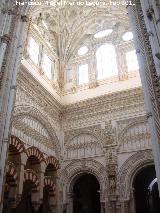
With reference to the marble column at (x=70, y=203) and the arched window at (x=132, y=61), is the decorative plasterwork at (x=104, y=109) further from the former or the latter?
the marble column at (x=70, y=203)

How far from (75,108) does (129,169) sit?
4.15 metres

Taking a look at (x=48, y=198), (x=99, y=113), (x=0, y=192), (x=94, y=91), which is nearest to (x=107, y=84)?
(x=94, y=91)

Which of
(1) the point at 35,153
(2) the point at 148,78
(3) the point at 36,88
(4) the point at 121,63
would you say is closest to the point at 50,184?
(1) the point at 35,153

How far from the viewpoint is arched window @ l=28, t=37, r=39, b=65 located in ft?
43.2

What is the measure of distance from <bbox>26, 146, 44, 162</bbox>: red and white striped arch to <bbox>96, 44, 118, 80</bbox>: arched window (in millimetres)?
5481

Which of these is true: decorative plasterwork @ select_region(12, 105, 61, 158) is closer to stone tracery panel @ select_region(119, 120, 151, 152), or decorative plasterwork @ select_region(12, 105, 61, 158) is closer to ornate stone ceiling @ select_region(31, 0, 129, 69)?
stone tracery panel @ select_region(119, 120, 151, 152)

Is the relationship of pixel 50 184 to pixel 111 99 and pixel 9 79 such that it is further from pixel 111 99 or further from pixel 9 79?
pixel 9 79

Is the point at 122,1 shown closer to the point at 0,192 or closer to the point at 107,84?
the point at 107,84

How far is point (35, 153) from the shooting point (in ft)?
37.1

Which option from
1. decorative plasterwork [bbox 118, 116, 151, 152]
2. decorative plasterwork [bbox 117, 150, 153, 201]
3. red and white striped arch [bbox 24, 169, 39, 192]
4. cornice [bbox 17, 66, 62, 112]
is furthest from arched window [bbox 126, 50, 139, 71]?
red and white striped arch [bbox 24, 169, 39, 192]

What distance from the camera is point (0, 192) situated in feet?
20.0

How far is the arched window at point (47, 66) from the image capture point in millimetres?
14261

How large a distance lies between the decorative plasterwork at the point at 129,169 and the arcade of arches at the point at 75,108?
4cm

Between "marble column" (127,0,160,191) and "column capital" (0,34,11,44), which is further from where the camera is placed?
"column capital" (0,34,11,44)
